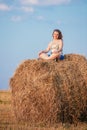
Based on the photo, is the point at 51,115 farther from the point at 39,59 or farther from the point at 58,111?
the point at 39,59

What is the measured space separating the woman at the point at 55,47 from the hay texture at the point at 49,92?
0.45 metres

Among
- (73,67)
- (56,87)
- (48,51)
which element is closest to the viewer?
(56,87)

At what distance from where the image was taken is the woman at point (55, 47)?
1383 centimetres

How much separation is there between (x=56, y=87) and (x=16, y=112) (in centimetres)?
150

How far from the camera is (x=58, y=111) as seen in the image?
12.6 m

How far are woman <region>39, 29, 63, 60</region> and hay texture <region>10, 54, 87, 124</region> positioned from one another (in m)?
0.45

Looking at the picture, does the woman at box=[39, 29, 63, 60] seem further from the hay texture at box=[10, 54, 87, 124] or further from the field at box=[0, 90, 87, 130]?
the field at box=[0, 90, 87, 130]

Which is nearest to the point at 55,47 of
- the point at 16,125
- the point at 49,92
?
the point at 49,92

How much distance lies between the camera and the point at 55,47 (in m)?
14.2

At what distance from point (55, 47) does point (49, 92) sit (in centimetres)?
210

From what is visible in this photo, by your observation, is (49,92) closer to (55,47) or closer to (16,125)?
(16,125)

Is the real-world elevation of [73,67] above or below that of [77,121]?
above

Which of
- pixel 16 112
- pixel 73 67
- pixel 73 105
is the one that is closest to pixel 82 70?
pixel 73 67

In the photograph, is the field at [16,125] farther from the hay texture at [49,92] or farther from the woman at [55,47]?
the woman at [55,47]
